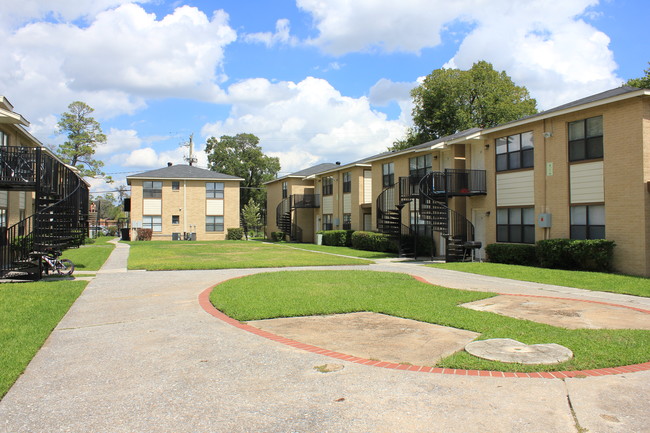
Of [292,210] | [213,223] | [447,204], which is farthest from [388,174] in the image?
[213,223]

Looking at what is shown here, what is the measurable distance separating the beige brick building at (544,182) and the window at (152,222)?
2570cm

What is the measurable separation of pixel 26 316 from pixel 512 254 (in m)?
17.2

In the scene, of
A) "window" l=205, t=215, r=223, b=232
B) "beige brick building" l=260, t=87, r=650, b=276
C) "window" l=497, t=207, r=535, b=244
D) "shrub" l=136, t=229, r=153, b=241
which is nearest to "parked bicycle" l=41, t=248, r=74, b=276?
"beige brick building" l=260, t=87, r=650, b=276

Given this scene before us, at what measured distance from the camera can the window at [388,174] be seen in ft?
98.7

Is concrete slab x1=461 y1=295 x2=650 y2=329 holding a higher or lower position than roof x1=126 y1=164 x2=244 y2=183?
lower

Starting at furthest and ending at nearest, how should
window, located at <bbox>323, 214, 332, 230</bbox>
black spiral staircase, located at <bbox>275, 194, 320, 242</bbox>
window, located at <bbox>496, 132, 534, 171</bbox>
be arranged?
black spiral staircase, located at <bbox>275, 194, 320, 242</bbox>
window, located at <bbox>323, 214, 332, 230</bbox>
window, located at <bbox>496, 132, 534, 171</bbox>

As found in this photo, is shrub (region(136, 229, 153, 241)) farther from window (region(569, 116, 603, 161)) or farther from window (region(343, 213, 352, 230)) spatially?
window (region(569, 116, 603, 161))

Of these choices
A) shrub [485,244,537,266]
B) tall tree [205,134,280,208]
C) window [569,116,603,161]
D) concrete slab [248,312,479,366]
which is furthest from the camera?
tall tree [205,134,280,208]

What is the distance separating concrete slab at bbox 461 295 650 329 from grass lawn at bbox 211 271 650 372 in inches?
19.3

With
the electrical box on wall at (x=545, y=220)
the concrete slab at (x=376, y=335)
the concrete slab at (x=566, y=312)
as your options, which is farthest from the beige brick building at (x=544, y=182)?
the concrete slab at (x=376, y=335)

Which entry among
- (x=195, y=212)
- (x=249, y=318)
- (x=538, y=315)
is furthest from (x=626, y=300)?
(x=195, y=212)

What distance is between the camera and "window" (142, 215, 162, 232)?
150 ft

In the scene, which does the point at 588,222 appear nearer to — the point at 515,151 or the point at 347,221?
the point at 515,151

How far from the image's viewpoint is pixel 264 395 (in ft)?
15.6
